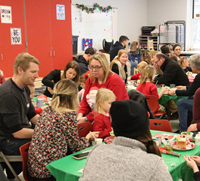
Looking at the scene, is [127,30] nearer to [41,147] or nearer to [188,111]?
[188,111]

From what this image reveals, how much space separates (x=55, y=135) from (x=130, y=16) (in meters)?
9.74

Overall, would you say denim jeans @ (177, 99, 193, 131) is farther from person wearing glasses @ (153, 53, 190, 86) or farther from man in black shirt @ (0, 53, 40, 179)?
man in black shirt @ (0, 53, 40, 179)

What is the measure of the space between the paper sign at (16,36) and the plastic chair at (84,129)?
4.97 m

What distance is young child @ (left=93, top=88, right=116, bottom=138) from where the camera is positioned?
3.00 metres

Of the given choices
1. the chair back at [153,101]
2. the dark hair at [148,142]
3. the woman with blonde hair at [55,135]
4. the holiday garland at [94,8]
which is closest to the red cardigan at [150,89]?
the chair back at [153,101]

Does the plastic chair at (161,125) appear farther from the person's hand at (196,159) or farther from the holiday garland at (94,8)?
the holiday garland at (94,8)

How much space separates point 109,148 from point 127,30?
33.7ft

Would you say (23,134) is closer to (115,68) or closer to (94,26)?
(115,68)

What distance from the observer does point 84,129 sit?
9.84 feet

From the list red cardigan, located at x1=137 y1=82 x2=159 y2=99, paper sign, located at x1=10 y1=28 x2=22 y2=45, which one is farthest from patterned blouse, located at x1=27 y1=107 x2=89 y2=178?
paper sign, located at x1=10 y1=28 x2=22 y2=45

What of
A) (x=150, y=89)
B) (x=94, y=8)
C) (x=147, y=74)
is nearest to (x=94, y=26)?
(x=94, y=8)

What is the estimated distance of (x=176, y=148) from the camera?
2449 millimetres

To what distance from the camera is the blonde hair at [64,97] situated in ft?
8.04

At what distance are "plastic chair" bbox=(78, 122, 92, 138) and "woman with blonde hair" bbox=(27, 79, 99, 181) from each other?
1.45 ft
